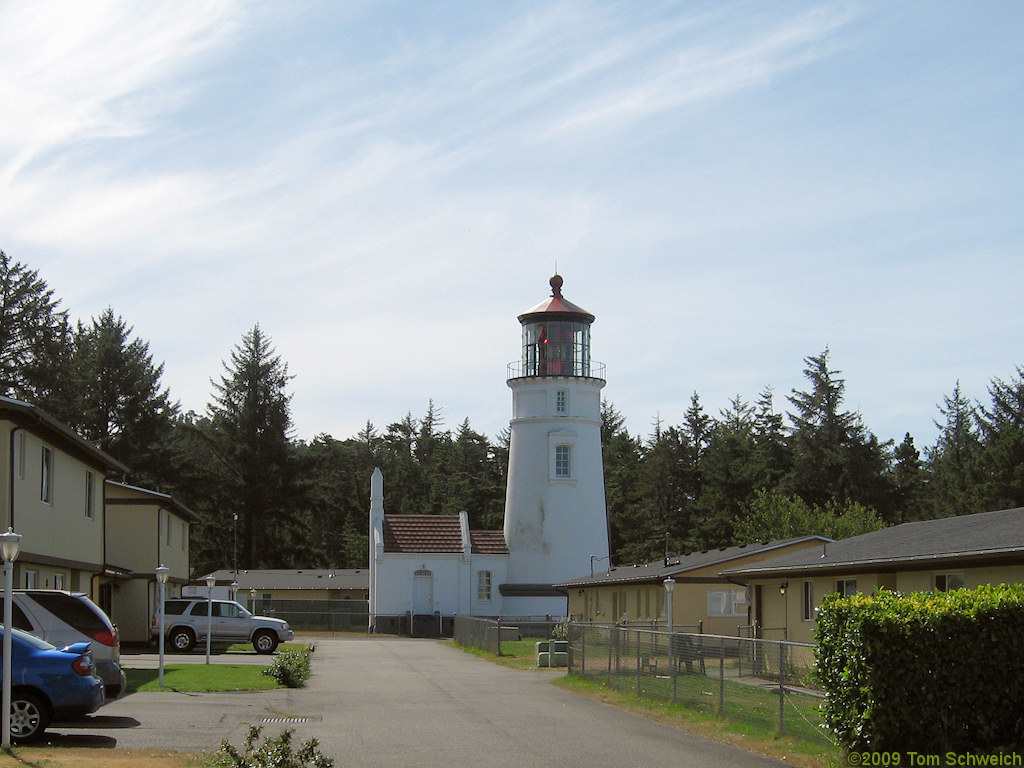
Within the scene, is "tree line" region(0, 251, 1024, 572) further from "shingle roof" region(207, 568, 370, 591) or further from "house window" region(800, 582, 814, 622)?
"house window" region(800, 582, 814, 622)

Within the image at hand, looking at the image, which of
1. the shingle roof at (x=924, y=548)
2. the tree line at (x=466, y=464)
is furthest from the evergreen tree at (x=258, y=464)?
the shingle roof at (x=924, y=548)

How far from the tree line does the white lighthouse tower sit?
8.76 metres

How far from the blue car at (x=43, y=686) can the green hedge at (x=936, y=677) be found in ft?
30.3

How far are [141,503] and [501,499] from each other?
45828 millimetres

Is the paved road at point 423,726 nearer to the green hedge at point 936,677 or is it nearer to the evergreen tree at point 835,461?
the green hedge at point 936,677

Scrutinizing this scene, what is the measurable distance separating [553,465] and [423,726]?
37385 millimetres

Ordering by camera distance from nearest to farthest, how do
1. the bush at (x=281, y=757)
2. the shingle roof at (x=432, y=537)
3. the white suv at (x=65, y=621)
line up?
the bush at (x=281, y=757), the white suv at (x=65, y=621), the shingle roof at (x=432, y=537)

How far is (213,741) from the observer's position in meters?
15.5

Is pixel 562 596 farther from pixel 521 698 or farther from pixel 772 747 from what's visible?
pixel 772 747

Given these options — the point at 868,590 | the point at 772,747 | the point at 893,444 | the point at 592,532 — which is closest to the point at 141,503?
the point at 592,532

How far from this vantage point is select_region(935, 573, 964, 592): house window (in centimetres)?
2083

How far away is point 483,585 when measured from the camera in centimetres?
5628

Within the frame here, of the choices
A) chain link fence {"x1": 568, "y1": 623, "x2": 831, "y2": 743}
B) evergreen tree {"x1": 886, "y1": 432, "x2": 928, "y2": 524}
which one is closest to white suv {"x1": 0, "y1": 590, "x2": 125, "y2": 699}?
chain link fence {"x1": 568, "y1": 623, "x2": 831, "y2": 743}

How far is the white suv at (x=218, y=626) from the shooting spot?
123 feet
